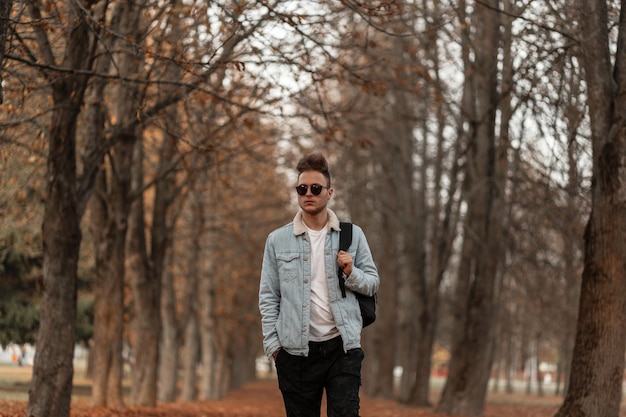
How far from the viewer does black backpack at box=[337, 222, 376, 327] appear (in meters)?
5.62

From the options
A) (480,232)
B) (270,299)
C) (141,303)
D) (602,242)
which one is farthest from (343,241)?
(141,303)

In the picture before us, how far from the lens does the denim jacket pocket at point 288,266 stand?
18.5 feet

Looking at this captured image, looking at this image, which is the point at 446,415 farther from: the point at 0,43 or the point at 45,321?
the point at 0,43

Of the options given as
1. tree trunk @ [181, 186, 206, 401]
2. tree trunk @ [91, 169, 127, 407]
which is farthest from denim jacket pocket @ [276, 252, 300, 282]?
tree trunk @ [181, 186, 206, 401]

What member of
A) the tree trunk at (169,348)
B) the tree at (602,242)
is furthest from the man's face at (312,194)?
the tree trunk at (169,348)

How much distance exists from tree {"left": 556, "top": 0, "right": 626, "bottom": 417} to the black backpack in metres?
5.65

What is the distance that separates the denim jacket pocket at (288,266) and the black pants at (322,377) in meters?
0.41

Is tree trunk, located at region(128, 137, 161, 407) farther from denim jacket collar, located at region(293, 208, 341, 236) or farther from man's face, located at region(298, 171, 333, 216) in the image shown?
man's face, located at region(298, 171, 333, 216)

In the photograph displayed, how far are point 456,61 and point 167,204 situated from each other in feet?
23.5

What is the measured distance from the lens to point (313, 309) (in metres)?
5.60

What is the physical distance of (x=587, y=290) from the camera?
10.9 meters

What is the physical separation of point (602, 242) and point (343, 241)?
19.7 ft

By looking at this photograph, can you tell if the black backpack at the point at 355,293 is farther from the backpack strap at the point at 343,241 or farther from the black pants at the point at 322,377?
the black pants at the point at 322,377

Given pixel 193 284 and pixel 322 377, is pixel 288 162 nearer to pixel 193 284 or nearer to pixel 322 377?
pixel 193 284
